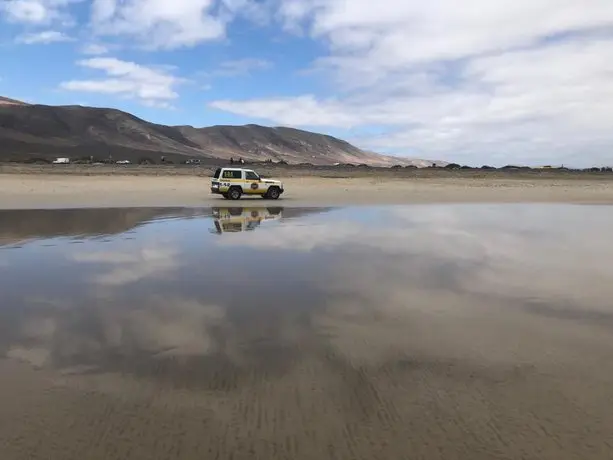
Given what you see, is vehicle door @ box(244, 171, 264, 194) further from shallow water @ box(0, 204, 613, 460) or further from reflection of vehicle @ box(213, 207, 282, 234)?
shallow water @ box(0, 204, 613, 460)

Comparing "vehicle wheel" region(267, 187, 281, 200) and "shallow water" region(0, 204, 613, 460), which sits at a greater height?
"shallow water" region(0, 204, 613, 460)

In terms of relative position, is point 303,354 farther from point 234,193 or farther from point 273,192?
point 273,192

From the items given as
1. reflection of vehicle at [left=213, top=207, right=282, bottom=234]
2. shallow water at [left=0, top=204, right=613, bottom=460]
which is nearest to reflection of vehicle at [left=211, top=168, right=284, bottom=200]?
reflection of vehicle at [left=213, top=207, right=282, bottom=234]

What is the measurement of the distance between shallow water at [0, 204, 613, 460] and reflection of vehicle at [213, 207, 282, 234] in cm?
515

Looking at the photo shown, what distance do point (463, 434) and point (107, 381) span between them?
3170 millimetres

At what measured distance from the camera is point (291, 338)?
634 centimetres

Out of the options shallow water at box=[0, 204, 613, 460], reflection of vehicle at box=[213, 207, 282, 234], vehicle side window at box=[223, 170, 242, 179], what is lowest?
reflection of vehicle at box=[213, 207, 282, 234]

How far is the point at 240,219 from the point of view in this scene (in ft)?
69.6

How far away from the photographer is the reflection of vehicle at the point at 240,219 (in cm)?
1778

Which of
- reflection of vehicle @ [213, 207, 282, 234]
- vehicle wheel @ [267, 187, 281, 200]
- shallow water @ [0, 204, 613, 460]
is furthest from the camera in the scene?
vehicle wheel @ [267, 187, 281, 200]

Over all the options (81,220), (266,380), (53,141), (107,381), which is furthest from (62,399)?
(53,141)

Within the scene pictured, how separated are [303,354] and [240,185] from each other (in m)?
29.1

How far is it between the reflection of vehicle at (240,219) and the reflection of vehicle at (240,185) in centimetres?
849

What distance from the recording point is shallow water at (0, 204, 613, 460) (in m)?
4.03
